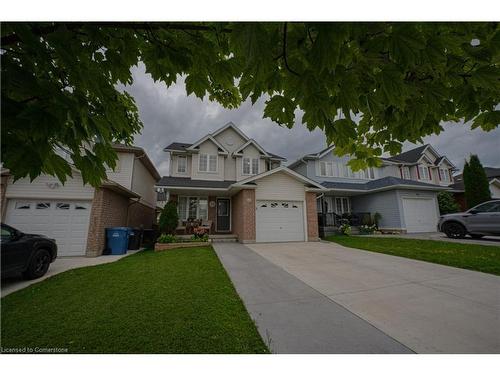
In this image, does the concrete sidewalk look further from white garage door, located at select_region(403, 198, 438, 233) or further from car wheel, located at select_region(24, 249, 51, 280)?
white garage door, located at select_region(403, 198, 438, 233)

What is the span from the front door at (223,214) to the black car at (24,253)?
900 centimetres

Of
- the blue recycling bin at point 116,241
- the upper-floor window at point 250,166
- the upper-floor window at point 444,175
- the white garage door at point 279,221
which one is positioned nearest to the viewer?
the blue recycling bin at point 116,241

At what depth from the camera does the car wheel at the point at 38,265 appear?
517cm

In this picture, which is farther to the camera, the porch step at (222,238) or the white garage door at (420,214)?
the white garage door at (420,214)

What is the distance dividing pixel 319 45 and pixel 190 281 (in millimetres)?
4812

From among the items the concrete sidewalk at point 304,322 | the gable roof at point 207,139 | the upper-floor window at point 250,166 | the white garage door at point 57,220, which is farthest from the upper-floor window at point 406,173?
the white garage door at point 57,220

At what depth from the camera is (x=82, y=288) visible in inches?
170

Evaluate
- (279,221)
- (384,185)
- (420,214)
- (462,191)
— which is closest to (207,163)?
(279,221)

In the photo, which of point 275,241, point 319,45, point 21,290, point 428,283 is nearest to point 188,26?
point 319,45

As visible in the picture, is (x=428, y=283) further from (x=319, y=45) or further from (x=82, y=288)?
(x=82, y=288)

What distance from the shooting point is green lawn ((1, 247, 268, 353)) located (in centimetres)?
229

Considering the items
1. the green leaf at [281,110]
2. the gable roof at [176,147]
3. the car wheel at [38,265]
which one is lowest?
the car wheel at [38,265]

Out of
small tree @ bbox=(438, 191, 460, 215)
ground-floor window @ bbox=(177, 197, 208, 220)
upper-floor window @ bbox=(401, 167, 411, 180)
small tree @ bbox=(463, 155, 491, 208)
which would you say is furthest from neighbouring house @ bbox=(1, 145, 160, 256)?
small tree @ bbox=(463, 155, 491, 208)

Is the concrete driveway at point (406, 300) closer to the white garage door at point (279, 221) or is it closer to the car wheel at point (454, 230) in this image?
the white garage door at point (279, 221)
